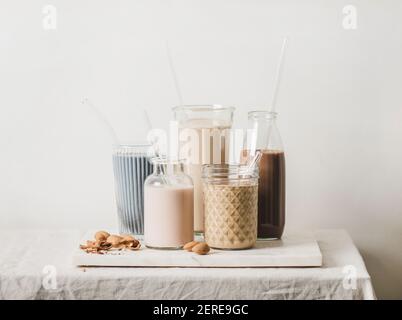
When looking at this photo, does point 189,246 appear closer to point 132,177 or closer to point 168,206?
point 168,206

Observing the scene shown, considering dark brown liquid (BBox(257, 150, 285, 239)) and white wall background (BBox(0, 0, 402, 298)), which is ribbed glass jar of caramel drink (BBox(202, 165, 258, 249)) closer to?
dark brown liquid (BBox(257, 150, 285, 239))

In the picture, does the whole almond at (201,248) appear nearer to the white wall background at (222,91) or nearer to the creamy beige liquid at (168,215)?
the creamy beige liquid at (168,215)

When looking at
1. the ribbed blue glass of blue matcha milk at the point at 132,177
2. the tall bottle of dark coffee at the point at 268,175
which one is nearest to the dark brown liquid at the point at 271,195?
the tall bottle of dark coffee at the point at 268,175

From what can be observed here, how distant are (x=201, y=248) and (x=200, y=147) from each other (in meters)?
0.22

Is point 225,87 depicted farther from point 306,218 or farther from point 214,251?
point 214,251

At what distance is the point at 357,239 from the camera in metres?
1.75

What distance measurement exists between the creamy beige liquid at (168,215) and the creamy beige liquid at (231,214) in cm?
4

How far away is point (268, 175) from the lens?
1414mm

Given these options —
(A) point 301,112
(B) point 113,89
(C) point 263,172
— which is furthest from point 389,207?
(B) point 113,89

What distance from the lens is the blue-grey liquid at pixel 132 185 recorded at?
144cm

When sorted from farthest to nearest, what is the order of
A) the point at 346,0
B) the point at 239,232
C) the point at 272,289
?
the point at 346,0 < the point at 239,232 < the point at 272,289

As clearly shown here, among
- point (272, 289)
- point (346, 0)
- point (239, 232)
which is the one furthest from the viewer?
point (346, 0)

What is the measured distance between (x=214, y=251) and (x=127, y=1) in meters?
0.68

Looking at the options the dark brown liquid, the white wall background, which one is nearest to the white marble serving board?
the dark brown liquid
